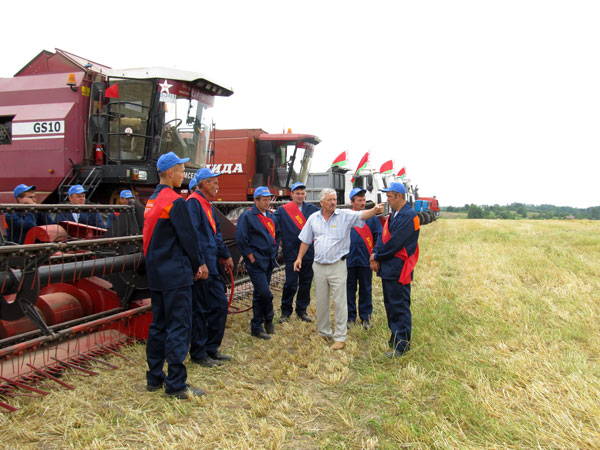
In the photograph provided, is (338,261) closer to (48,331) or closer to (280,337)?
(280,337)

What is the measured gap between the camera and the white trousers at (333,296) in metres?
5.11

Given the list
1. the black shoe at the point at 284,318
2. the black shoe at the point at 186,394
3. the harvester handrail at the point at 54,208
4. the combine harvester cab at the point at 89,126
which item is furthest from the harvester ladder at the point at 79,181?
the black shoe at the point at 186,394

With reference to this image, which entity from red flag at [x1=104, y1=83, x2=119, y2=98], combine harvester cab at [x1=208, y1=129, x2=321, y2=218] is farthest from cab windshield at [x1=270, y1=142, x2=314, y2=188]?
red flag at [x1=104, y1=83, x2=119, y2=98]

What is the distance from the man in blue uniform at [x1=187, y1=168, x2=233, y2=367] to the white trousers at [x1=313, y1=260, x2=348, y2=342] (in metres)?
1.16

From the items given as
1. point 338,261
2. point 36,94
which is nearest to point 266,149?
point 36,94

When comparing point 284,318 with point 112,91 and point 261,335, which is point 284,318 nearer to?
point 261,335

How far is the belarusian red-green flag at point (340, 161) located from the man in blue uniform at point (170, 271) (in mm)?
14655

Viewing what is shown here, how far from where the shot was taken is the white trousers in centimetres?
511

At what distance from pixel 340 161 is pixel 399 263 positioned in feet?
45.5

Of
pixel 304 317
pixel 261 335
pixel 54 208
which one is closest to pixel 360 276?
pixel 304 317

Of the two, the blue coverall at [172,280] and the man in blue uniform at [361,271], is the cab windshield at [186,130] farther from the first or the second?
the blue coverall at [172,280]

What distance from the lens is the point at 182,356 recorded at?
3.67 m

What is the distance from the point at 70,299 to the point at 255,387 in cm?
230

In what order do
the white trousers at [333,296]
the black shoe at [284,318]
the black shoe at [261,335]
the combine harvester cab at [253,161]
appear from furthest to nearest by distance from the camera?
1. the combine harvester cab at [253,161]
2. the black shoe at [284,318]
3. the black shoe at [261,335]
4. the white trousers at [333,296]
